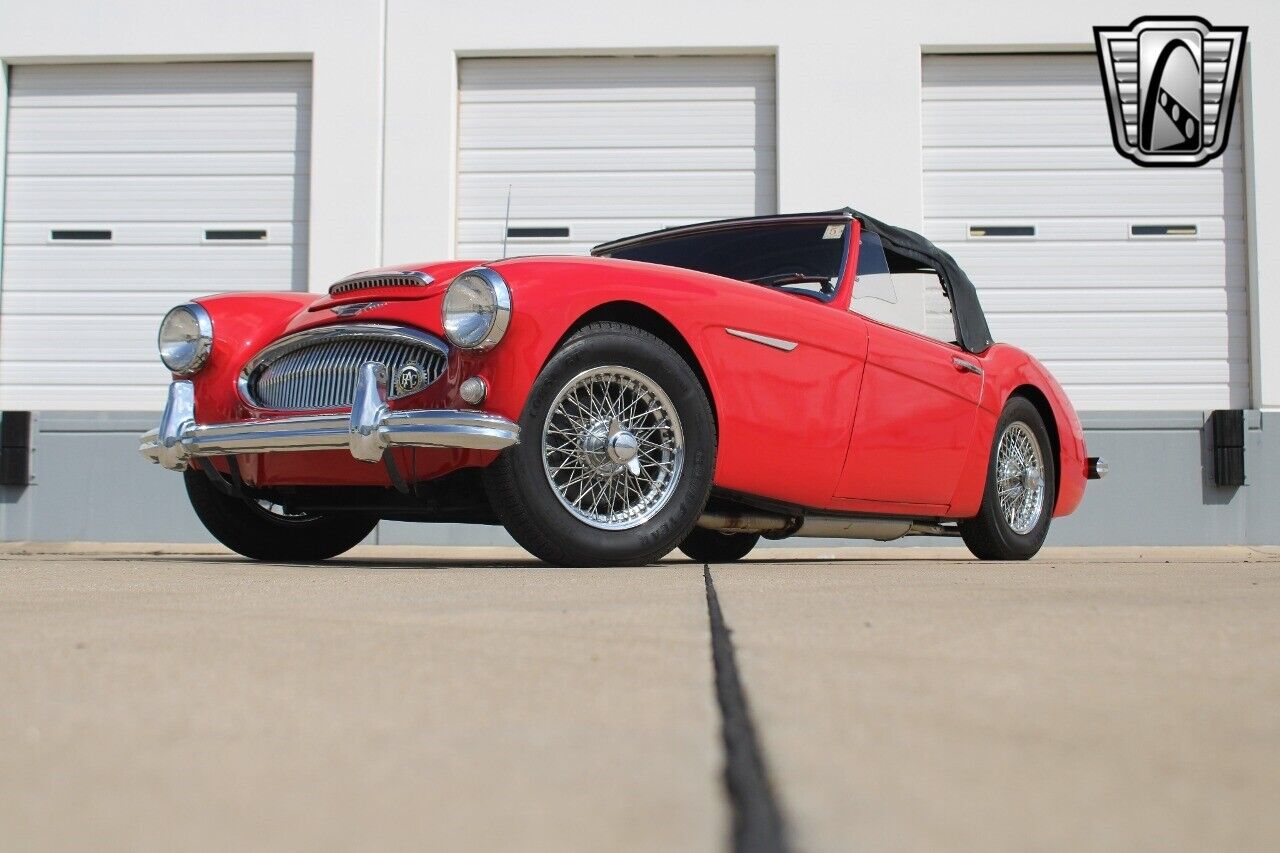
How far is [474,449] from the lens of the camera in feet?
11.9

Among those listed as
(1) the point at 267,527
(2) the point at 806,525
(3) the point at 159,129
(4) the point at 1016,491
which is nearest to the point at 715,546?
(4) the point at 1016,491

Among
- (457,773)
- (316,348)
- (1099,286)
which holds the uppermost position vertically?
(1099,286)

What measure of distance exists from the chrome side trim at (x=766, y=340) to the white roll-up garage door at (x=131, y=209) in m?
6.42

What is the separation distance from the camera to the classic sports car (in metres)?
3.62

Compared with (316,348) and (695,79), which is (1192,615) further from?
(695,79)

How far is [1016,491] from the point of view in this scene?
5.88m

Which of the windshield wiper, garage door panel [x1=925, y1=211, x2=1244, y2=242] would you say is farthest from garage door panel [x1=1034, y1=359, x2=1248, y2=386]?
the windshield wiper

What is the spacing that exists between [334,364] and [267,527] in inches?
44.7

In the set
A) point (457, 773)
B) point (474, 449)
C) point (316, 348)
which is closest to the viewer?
point (457, 773)

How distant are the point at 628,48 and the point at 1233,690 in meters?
8.92

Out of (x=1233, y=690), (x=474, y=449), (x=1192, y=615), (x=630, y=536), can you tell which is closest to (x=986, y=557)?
(x=630, y=536)

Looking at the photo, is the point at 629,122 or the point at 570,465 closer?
the point at 570,465

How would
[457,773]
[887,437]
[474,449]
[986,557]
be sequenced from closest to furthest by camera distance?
[457,773] → [474,449] → [887,437] → [986,557]

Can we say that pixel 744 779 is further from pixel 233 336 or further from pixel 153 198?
pixel 153 198
